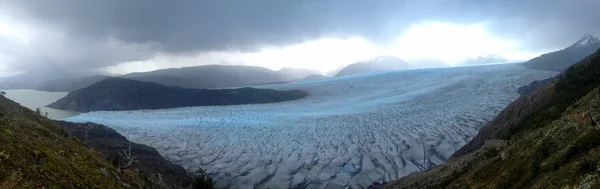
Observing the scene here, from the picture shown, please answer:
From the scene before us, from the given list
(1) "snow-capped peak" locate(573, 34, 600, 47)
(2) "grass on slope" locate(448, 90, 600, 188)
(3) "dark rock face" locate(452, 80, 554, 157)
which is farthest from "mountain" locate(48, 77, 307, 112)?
(1) "snow-capped peak" locate(573, 34, 600, 47)

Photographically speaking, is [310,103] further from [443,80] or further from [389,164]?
[389,164]

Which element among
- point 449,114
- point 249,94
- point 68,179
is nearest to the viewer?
point 68,179

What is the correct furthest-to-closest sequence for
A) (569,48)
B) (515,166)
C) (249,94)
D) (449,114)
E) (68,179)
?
(569,48)
(249,94)
(449,114)
(515,166)
(68,179)

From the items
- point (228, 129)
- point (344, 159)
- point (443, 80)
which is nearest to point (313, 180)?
point (344, 159)

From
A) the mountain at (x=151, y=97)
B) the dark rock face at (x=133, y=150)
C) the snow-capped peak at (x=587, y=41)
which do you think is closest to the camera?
the dark rock face at (x=133, y=150)

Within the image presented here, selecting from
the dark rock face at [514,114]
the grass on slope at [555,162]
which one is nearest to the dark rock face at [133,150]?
the dark rock face at [514,114]

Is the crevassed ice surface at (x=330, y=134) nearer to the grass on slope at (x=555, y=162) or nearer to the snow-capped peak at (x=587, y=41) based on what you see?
the grass on slope at (x=555, y=162)

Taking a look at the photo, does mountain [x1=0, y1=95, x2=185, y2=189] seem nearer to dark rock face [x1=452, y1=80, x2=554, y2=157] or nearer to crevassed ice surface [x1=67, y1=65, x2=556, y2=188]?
crevassed ice surface [x1=67, y1=65, x2=556, y2=188]
